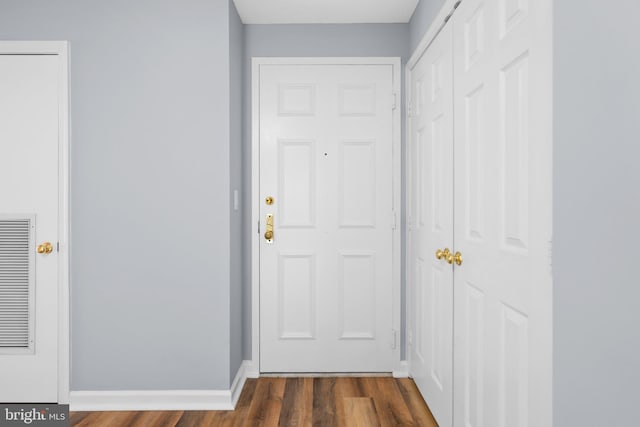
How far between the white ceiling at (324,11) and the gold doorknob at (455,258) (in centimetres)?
163

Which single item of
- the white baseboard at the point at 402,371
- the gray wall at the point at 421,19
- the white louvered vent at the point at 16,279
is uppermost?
the gray wall at the point at 421,19

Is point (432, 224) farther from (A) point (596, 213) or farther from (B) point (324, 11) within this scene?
(B) point (324, 11)

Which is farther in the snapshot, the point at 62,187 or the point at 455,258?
the point at 62,187

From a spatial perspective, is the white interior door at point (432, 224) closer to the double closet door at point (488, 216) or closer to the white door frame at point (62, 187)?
the double closet door at point (488, 216)

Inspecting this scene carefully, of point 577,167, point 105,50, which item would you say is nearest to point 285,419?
point 577,167

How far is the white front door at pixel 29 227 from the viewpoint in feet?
8.03

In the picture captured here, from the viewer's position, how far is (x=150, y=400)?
2.47 meters

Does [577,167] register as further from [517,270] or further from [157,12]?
[157,12]

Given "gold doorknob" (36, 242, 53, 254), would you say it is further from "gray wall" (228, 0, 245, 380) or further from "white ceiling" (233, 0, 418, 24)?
"white ceiling" (233, 0, 418, 24)

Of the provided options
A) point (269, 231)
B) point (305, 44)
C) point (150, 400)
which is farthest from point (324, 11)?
point (150, 400)

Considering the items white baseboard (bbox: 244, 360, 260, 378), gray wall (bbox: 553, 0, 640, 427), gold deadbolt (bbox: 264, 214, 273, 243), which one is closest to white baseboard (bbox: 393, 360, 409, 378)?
white baseboard (bbox: 244, 360, 260, 378)

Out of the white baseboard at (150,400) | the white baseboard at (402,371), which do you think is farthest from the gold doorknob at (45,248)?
the white baseboard at (402,371)

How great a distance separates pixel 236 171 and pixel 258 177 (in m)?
0.25

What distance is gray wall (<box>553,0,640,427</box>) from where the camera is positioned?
872 millimetres
